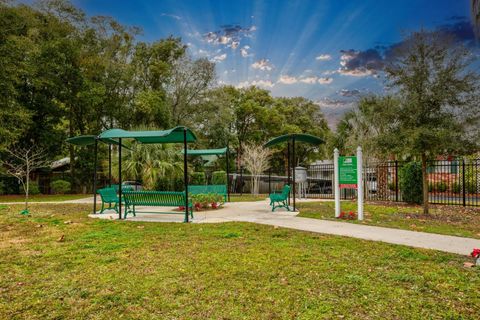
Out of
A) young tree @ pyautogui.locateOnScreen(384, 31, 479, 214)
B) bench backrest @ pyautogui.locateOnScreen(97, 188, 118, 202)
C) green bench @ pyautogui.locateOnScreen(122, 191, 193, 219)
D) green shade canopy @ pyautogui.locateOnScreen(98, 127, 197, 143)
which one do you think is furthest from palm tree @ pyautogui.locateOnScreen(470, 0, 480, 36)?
bench backrest @ pyautogui.locateOnScreen(97, 188, 118, 202)

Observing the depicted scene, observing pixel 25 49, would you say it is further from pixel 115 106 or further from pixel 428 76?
pixel 428 76

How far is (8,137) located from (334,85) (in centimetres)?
2462

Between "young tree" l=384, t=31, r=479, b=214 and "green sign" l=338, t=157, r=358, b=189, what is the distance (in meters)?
1.73

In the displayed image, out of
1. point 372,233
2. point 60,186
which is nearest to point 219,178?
point 60,186

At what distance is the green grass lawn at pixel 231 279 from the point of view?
310 centimetres

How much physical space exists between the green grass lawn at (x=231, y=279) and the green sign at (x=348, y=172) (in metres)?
3.26

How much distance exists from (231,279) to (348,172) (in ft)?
A: 20.7

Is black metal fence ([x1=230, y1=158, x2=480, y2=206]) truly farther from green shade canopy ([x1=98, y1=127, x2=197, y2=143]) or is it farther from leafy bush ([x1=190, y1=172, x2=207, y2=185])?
green shade canopy ([x1=98, y1=127, x2=197, y2=143])

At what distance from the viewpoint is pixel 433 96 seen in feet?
31.1

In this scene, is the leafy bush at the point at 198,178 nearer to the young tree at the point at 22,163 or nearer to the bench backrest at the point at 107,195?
the young tree at the point at 22,163

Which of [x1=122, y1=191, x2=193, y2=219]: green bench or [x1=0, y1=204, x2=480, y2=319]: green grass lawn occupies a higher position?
[x1=122, y1=191, x2=193, y2=219]: green bench

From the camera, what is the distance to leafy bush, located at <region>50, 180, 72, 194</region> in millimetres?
23016

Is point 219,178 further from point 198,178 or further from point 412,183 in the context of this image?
point 412,183

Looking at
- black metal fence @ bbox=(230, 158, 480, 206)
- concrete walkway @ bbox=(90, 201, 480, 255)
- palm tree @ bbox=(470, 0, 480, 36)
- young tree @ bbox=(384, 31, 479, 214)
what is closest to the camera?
palm tree @ bbox=(470, 0, 480, 36)
